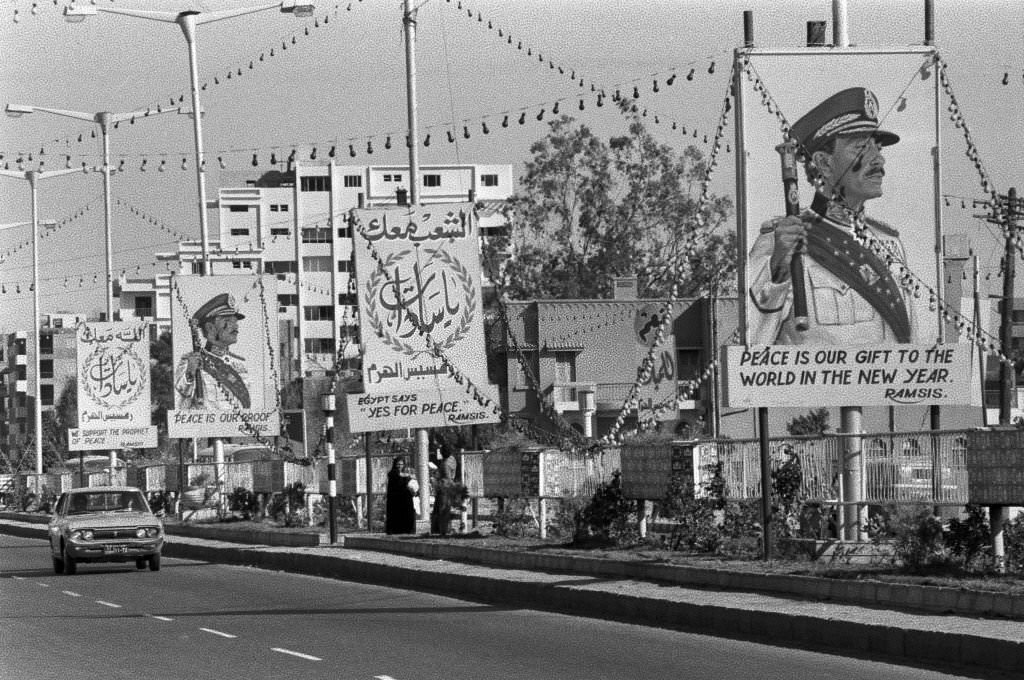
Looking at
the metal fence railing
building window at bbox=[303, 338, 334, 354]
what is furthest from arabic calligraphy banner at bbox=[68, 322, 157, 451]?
building window at bbox=[303, 338, 334, 354]

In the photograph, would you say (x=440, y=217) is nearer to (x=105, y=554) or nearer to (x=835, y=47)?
(x=105, y=554)

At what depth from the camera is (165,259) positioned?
130 m

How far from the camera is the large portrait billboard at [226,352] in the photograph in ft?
130

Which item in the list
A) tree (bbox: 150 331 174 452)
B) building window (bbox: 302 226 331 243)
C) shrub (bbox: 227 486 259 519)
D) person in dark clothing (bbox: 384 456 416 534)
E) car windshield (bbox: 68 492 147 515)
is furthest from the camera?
building window (bbox: 302 226 331 243)

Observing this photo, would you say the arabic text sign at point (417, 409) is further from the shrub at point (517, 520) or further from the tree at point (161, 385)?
the tree at point (161, 385)

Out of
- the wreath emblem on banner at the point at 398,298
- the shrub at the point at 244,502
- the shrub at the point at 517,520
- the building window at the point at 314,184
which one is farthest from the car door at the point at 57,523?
the building window at the point at 314,184

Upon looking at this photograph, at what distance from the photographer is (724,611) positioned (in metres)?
17.6

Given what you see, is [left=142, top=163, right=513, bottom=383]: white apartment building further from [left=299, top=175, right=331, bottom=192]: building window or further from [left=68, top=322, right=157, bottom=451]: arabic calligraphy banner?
[left=68, top=322, right=157, bottom=451]: arabic calligraphy banner

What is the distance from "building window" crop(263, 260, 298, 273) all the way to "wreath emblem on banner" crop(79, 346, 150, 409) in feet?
297

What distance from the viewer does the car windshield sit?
32125 mm

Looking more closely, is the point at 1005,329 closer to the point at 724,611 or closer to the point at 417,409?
the point at 417,409

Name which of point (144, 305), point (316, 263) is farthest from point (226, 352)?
point (144, 305)

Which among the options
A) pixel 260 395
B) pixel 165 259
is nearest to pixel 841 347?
pixel 260 395

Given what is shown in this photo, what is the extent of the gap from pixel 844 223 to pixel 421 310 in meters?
11.0
